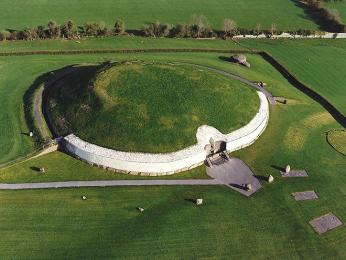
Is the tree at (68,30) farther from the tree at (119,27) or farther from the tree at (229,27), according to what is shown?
the tree at (229,27)

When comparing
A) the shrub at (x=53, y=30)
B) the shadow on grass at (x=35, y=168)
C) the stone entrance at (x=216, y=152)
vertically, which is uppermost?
the shrub at (x=53, y=30)

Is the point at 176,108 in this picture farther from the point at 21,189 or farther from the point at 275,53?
the point at 275,53

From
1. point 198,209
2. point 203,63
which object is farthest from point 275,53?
point 198,209

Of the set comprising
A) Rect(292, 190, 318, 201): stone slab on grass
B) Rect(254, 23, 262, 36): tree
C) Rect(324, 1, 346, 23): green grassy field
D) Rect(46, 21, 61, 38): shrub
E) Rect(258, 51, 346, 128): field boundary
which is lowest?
Rect(292, 190, 318, 201): stone slab on grass

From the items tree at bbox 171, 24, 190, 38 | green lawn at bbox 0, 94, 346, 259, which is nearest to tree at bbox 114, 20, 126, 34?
tree at bbox 171, 24, 190, 38

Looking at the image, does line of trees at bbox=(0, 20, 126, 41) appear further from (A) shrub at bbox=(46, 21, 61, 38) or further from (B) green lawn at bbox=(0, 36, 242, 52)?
(B) green lawn at bbox=(0, 36, 242, 52)

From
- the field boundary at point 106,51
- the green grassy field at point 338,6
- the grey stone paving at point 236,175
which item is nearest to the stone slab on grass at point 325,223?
the grey stone paving at point 236,175

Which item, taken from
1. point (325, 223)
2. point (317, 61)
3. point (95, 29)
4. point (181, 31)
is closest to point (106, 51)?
point (95, 29)
